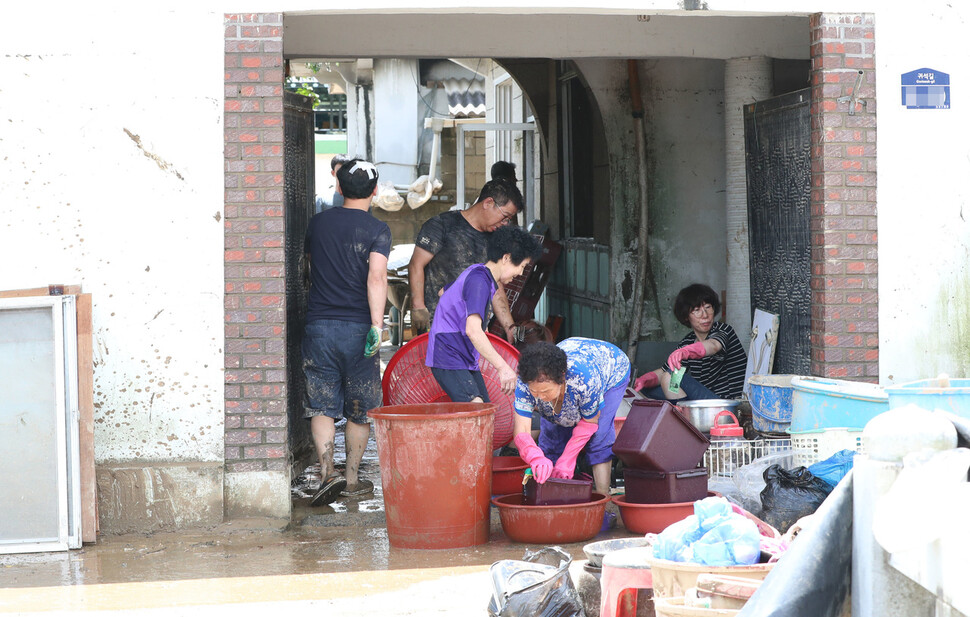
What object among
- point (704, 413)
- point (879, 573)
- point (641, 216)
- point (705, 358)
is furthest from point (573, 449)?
point (641, 216)

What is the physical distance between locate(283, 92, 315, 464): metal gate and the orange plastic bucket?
131 cm

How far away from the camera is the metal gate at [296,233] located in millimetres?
6555

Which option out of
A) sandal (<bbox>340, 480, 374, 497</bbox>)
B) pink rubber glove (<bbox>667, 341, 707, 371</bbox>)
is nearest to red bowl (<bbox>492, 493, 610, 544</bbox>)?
sandal (<bbox>340, 480, 374, 497</bbox>)

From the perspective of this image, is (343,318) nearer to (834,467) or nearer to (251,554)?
(251,554)

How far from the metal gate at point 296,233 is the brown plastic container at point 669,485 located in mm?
2228

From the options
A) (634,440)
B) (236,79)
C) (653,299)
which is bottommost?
(634,440)

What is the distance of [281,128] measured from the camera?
18.7 ft

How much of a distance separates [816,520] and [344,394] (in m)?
4.16

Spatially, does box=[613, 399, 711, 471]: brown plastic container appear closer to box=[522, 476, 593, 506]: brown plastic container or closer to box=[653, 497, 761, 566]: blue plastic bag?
box=[522, 476, 593, 506]: brown plastic container

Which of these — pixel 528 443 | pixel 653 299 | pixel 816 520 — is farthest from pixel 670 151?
pixel 816 520

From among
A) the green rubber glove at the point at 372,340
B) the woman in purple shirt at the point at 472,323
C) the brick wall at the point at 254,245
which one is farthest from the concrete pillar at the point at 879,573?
the green rubber glove at the point at 372,340

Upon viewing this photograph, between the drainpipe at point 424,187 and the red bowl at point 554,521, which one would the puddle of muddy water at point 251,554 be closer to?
the red bowl at point 554,521

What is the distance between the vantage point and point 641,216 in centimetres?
895

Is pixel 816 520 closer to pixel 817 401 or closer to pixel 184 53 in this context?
pixel 817 401
